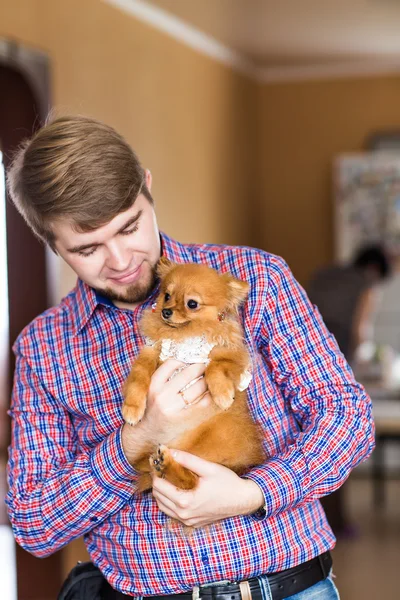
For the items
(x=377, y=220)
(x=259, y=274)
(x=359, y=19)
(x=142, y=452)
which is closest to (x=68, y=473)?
(x=142, y=452)

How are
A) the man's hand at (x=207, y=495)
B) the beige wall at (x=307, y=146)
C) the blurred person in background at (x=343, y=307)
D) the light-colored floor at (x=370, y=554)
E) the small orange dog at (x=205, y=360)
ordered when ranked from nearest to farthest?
the man's hand at (x=207, y=495) → the small orange dog at (x=205, y=360) → the light-colored floor at (x=370, y=554) → the blurred person in background at (x=343, y=307) → the beige wall at (x=307, y=146)

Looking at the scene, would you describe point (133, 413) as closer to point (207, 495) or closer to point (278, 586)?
point (207, 495)

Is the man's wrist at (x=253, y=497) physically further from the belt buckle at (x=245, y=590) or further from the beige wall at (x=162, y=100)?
the beige wall at (x=162, y=100)

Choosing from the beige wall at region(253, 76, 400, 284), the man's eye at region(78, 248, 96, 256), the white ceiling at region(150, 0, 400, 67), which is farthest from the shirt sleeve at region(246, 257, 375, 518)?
the beige wall at region(253, 76, 400, 284)

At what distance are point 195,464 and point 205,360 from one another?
0.20 m

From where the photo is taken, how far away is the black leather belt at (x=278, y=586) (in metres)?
1.40

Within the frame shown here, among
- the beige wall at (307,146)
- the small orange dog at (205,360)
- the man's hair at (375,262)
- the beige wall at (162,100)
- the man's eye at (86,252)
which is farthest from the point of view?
the beige wall at (307,146)

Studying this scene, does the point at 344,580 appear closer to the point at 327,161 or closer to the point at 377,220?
the point at 377,220

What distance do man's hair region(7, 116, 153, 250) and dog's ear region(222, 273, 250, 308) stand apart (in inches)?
8.5

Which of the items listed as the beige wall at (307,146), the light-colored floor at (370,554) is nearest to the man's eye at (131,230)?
the light-colored floor at (370,554)

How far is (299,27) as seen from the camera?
275 inches

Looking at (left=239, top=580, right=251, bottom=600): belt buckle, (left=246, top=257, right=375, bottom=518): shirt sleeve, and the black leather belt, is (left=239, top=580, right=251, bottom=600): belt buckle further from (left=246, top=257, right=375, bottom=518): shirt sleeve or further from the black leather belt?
(left=246, top=257, right=375, bottom=518): shirt sleeve

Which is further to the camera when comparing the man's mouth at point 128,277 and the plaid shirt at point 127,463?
the man's mouth at point 128,277

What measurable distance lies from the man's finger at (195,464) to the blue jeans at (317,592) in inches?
9.6
